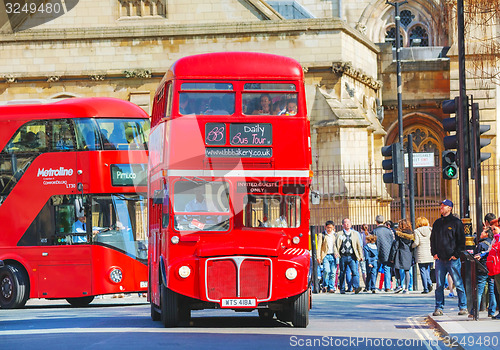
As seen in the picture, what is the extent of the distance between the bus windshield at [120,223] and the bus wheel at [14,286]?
71.4 inches

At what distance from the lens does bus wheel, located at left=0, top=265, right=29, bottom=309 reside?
22.9m

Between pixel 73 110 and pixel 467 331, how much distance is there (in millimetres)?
11428

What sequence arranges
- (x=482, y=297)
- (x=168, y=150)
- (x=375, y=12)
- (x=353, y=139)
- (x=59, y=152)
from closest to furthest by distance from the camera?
(x=168, y=150) → (x=482, y=297) → (x=59, y=152) → (x=353, y=139) → (x=375, y=12)

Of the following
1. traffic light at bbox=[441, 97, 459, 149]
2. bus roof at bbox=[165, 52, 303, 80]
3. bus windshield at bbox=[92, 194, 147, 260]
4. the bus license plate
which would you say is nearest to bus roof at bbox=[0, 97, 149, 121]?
bus windshield at bbox=[92, 194, 147, 260]

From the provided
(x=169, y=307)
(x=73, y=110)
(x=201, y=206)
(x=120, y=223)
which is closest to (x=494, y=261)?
(x=201, y=206)

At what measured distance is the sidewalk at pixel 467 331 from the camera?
12551 millimetres

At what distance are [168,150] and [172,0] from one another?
79.6 feet

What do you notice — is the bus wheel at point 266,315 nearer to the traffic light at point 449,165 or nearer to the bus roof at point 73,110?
the traffic light at point 449,165

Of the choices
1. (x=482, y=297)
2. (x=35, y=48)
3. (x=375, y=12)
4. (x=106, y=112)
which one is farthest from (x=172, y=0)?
(x=482, y=297)

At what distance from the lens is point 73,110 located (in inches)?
904

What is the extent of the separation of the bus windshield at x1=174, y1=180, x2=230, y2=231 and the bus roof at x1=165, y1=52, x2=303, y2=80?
161 centimetres

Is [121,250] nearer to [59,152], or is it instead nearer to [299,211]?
[59,152]

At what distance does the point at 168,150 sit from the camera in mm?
15711

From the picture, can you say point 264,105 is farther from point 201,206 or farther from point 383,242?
point 383,242
